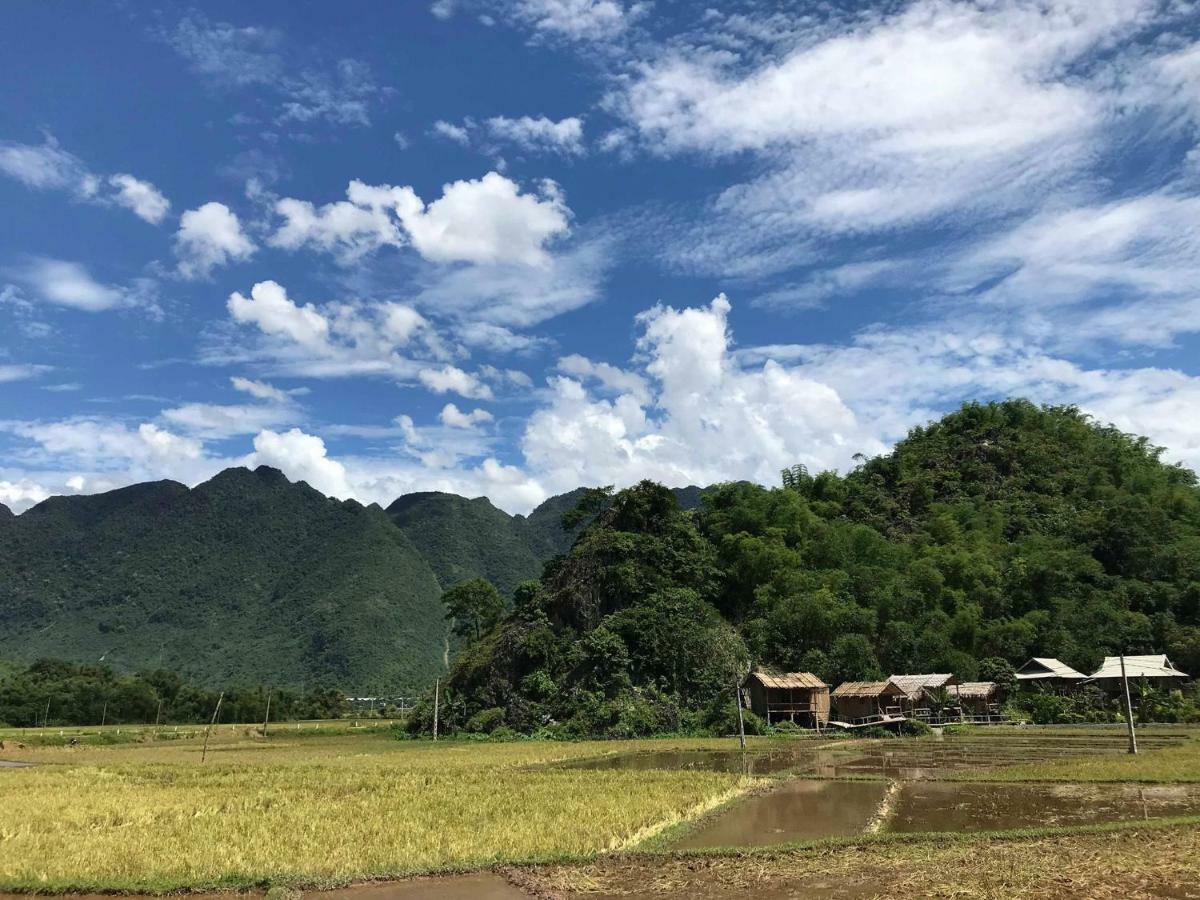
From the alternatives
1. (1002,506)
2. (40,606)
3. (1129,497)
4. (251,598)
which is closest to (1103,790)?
(1129,497)

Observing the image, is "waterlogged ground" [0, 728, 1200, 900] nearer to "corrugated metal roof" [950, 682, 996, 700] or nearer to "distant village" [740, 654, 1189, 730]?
"distant village" [740, 654, 1189, 730]

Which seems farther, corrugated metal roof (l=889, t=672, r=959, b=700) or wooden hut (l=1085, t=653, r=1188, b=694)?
corrugated metal roof (l=889, t=672, r=959, b=700)

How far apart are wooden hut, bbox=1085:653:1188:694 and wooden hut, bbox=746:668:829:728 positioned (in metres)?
12.8

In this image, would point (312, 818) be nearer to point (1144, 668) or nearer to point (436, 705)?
point (436, 705)

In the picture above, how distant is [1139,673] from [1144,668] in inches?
15.9

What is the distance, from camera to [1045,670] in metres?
→ 39.3

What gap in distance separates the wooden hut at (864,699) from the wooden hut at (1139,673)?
899 cm

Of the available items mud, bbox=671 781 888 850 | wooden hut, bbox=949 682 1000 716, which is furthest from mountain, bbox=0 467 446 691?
mud, bbox=671 781 888 850

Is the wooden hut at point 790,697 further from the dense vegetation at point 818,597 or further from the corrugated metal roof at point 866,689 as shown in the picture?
the dense vegetation at point 818,597

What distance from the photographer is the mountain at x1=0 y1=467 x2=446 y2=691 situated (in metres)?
111

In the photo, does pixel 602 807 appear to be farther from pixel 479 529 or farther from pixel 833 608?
pixel 479 529

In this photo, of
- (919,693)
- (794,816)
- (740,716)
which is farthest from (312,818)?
(919,693)

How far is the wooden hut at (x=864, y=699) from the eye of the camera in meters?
38.6

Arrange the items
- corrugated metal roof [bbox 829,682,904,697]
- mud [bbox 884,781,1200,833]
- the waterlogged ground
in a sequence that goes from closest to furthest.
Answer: the waterlogged ground, mud [bbox 884,781,1200,833], corrugated metal roof [bbox 829,682,904,697]
